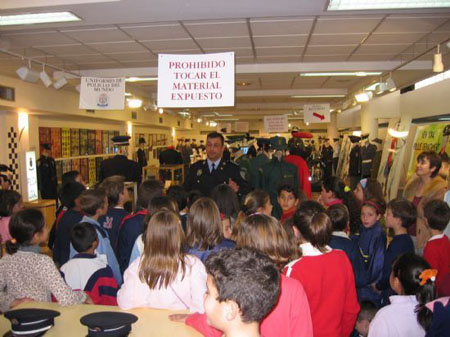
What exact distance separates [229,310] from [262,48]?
5.80 metres

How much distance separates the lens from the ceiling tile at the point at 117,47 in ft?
19.9

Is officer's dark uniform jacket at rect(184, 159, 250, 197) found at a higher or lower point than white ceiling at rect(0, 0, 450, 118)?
lower

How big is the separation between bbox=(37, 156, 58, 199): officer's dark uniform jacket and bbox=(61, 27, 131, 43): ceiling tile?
4026 mm

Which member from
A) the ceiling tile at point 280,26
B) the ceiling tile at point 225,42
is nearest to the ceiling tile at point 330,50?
the ceiling tile at point 280,26

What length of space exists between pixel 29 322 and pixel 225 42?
5.17m

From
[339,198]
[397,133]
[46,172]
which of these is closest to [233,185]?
[339,198]

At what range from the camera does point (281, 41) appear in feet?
19.7

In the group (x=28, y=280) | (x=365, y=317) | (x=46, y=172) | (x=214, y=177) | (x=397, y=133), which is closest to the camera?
(x=28, y=280)

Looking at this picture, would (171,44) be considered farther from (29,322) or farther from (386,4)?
(29,322)

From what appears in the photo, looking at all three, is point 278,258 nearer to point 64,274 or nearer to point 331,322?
point 331,322

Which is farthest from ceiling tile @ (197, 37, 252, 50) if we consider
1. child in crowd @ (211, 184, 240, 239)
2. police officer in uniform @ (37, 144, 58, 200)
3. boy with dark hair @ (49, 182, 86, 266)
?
police officer in uniform @ (37, 144, 58, 200)

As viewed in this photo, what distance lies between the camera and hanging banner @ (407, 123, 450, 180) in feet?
21.3

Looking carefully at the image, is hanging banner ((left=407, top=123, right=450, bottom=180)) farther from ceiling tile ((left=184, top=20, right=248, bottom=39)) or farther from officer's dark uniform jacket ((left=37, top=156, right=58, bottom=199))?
officer's dark uniform jacket ((left=37, top=156, right=58, bottom=199))

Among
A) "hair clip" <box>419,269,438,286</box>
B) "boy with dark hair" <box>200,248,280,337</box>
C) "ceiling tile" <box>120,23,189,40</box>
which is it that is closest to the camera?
"boy with dark hair" <box>200,248,280,337</box>
